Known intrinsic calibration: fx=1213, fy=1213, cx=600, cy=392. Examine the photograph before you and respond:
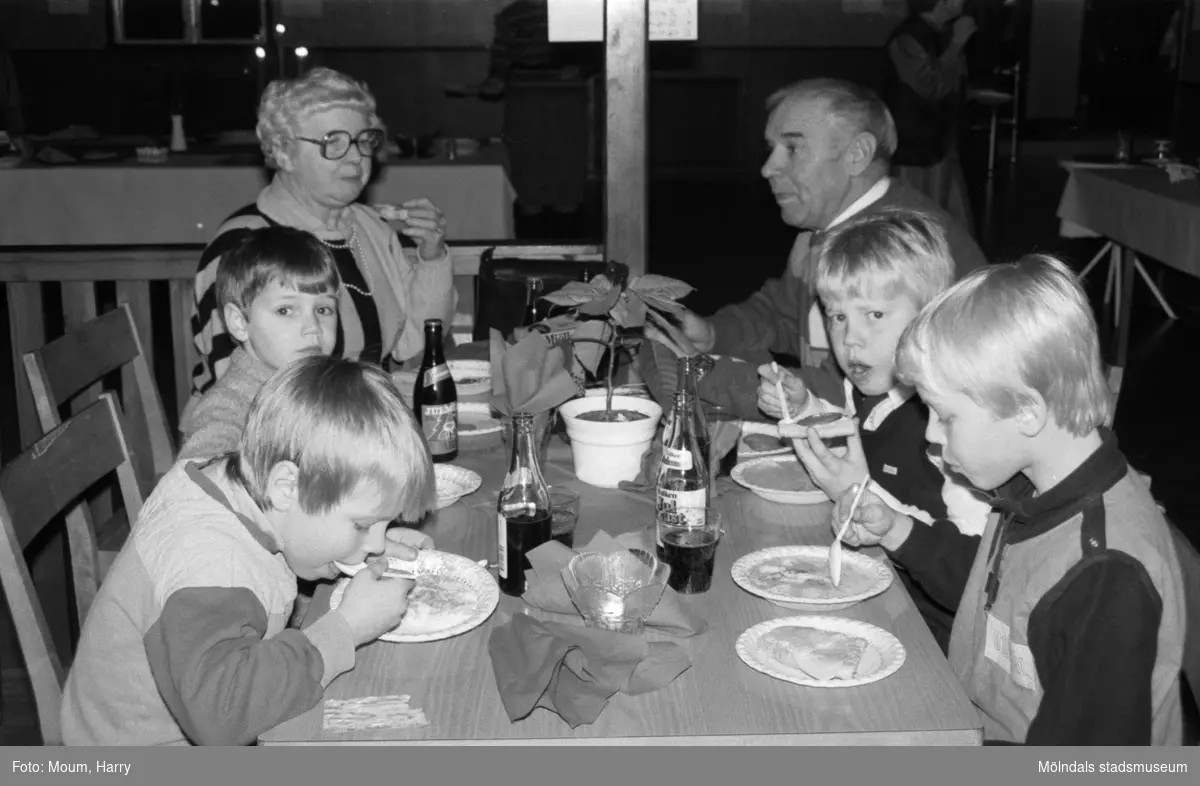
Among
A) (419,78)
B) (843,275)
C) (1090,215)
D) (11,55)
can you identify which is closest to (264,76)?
(419,78)

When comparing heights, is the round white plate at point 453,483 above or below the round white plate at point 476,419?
below

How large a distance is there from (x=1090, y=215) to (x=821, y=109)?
13.1ft

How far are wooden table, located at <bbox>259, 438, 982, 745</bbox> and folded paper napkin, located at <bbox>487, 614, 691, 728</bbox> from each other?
1 centimetres

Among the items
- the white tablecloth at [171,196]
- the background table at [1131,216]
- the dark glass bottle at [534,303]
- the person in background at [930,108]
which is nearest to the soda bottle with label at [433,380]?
the dark glass bottle at [534,303]

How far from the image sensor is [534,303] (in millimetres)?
2789

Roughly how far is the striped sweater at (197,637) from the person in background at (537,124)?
4.16 meters

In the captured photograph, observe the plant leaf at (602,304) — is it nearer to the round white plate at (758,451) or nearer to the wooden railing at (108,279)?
the round white plate at (758,451)

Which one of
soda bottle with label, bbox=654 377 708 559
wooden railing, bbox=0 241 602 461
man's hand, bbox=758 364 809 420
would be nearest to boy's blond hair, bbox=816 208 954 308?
man's hand, bbox=758 364 809 420

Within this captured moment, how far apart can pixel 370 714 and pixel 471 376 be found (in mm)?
1398

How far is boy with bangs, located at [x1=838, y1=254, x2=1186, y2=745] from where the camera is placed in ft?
4.47

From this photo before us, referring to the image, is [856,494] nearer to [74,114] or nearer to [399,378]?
[399,378]

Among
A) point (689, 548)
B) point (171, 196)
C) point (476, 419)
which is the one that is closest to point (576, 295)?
point (689, 548)

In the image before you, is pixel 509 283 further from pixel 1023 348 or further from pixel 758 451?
pixel 1023 348

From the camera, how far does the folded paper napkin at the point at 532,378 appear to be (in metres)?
1.83
